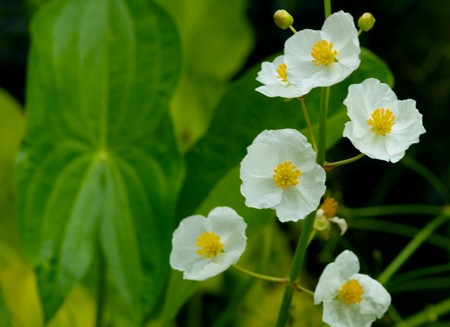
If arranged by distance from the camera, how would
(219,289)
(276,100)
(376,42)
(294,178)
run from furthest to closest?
(376,42) → (219,289) → (276,100) → (294,178)

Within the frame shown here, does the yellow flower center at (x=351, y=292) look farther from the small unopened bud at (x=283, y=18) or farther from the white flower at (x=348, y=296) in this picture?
the small unopened bud at (x=283, y=18)

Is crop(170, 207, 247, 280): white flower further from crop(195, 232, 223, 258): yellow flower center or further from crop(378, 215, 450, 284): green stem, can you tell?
crop(378, 215, 450, 284): green stem

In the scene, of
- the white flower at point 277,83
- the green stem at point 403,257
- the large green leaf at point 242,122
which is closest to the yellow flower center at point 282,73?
the white flower at point 277,83

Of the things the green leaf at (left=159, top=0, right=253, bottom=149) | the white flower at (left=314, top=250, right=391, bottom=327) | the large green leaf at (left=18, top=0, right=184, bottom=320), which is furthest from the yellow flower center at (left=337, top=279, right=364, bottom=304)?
the green leaf at (left=159, top=0, right=253, bottom=149)

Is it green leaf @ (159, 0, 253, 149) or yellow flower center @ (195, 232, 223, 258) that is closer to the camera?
yellow flower center @ (195, 232, 223, 258)

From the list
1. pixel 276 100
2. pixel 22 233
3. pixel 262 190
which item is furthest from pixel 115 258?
pixel 262 190

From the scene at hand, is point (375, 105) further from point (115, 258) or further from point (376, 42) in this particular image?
point (376, 42)
